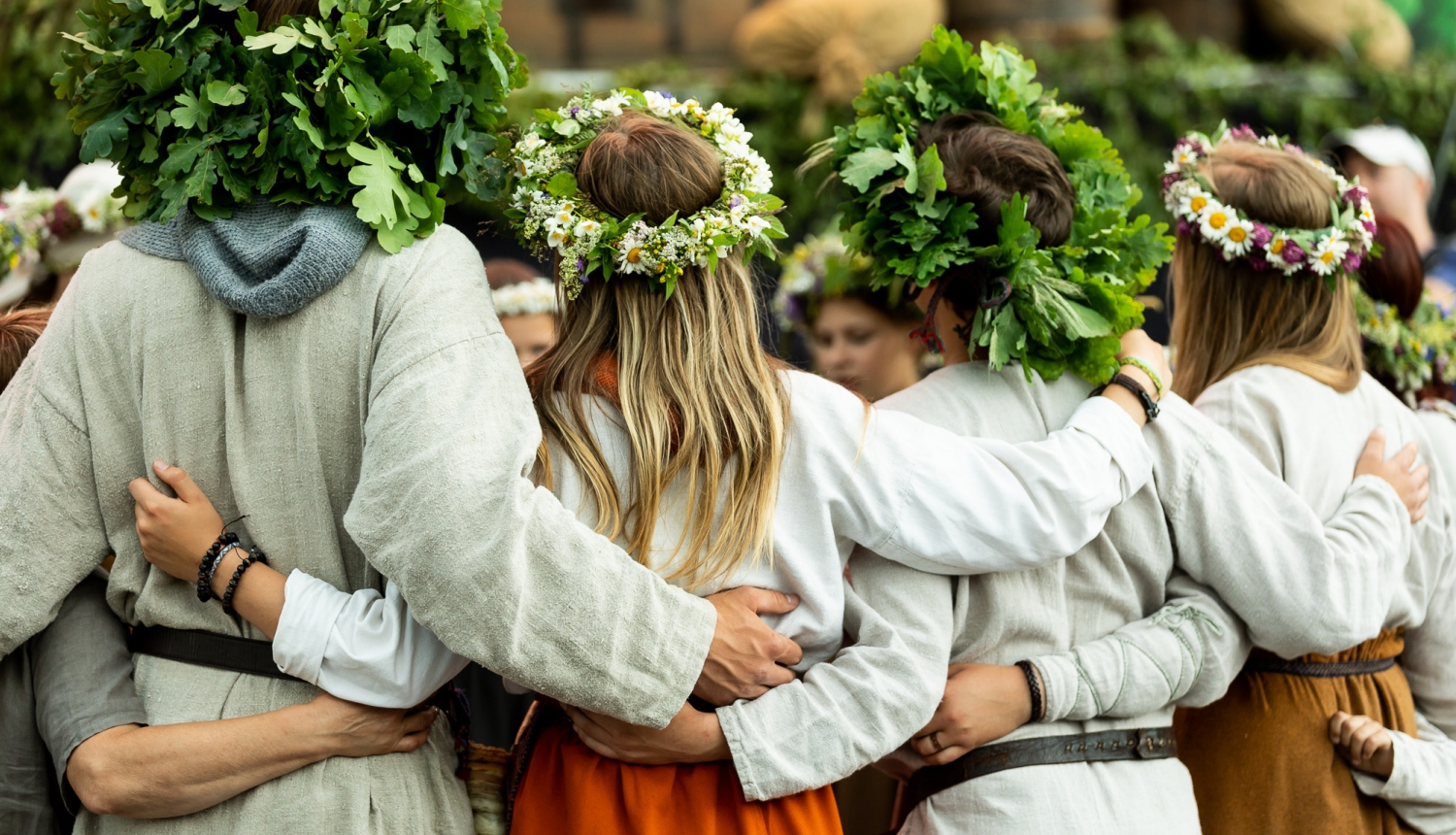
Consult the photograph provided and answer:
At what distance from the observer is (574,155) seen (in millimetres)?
2021

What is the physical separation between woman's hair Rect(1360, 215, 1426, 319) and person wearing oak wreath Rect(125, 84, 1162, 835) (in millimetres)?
1653

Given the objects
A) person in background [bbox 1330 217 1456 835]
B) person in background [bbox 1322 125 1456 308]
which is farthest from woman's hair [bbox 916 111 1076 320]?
person in background [bbox 1322 125 1456 308]

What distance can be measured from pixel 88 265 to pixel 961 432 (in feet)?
4.84

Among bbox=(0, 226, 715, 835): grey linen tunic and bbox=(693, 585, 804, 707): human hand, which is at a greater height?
bbox=(0, 226, 715, 835): grey linen tunic

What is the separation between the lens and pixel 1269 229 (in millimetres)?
2598

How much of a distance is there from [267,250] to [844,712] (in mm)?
1127

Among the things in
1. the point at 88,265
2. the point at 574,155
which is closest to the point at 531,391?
the point at 574,155

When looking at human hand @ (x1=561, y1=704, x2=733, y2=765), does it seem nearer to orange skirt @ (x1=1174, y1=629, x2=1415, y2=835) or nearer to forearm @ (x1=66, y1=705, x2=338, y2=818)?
forearm @ (x1=66, y1=705, x2=338, y2=818)

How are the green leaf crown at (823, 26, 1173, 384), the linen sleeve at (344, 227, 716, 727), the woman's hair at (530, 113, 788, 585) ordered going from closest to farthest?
the linen sleeve at (344, 227, 716, 727) → the woman's hair at (530, 113, 788, 585) → the green leaf crown at (823, 26, 1173, 384)

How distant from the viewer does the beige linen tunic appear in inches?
83.1

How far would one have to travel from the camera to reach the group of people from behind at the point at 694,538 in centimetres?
174

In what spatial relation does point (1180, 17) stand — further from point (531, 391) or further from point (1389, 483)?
point (531, 391)

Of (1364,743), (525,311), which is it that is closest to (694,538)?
(1364,743)

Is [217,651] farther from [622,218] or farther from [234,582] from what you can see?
[622,218]
